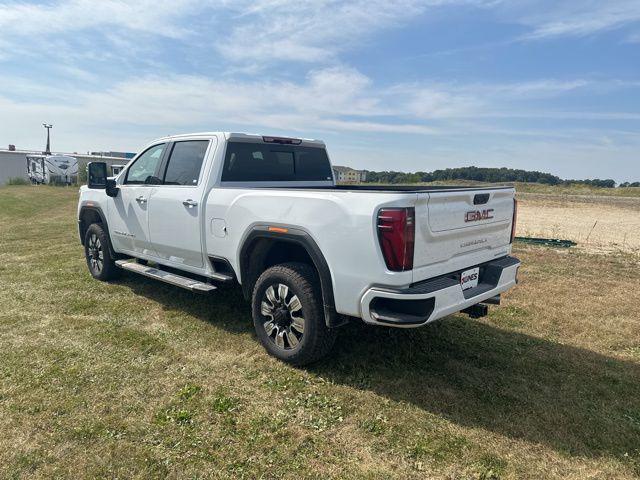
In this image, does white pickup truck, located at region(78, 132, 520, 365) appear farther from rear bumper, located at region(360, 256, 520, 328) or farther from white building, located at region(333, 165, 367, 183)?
white building, located at region(333, 165, 367, 183)

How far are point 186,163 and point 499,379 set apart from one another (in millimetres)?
3837

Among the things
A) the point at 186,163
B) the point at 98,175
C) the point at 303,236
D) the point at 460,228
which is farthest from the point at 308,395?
the point at 98,175

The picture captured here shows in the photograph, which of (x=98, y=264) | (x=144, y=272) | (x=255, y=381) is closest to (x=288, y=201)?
(x=255, y=381)

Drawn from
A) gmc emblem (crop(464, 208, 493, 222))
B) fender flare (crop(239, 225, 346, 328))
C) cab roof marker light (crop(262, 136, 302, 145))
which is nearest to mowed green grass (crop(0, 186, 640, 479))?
fender flare (crop(239, 225, 346, 328))

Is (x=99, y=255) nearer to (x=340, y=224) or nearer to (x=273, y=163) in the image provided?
(x=273, y=163)

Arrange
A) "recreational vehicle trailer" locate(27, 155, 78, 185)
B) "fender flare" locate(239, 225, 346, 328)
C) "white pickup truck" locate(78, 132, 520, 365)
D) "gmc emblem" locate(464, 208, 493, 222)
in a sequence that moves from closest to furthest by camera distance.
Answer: "white pickup truck" locate(78, 132, 520, 365) < "fender flare" locate(239, 225, 346, 328) < "gmc emblem" locate(464, 208, 493, 222) < "recreational vehicle trailer" locate(27, 155, 78, 185)

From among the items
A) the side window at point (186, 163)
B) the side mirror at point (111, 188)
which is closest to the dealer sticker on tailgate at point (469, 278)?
the side window at point (186, 163)

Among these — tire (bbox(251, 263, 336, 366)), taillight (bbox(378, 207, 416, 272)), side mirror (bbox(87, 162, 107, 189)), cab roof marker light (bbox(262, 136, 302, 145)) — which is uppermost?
cab roof marker light (bbox(262, 136, 302, 145))

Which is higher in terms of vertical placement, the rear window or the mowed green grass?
the rear window

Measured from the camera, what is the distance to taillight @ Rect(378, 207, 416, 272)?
3.01 m

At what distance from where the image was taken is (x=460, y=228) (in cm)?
350

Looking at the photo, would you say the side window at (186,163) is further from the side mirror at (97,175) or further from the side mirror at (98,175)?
the side mirror at (97,175)

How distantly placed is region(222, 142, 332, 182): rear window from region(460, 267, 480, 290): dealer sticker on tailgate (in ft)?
7.96

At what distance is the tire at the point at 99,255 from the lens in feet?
20.6
